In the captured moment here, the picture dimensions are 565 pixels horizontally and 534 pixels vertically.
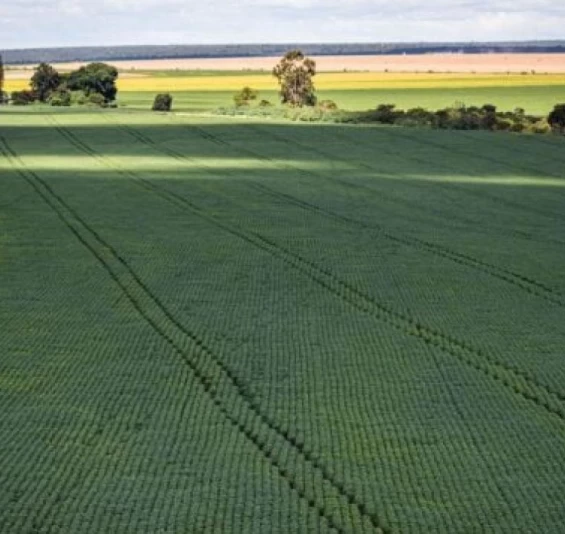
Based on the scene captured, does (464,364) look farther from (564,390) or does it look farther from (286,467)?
(286,467)

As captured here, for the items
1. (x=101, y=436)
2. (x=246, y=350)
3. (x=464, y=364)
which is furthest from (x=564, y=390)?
(x=101, y=436)

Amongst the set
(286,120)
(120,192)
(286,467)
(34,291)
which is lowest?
(286,120)

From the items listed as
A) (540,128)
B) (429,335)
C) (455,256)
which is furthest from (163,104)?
(429,335)

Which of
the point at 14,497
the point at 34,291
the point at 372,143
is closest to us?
the point at 14,497

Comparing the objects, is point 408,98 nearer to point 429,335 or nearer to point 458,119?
point 458,119

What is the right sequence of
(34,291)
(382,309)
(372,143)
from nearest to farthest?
(382,309) → (34,291) → (372,143)

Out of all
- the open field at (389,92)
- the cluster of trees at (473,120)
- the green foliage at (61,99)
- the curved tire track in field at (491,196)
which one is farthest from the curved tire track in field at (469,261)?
the green foliage at (61,99)
